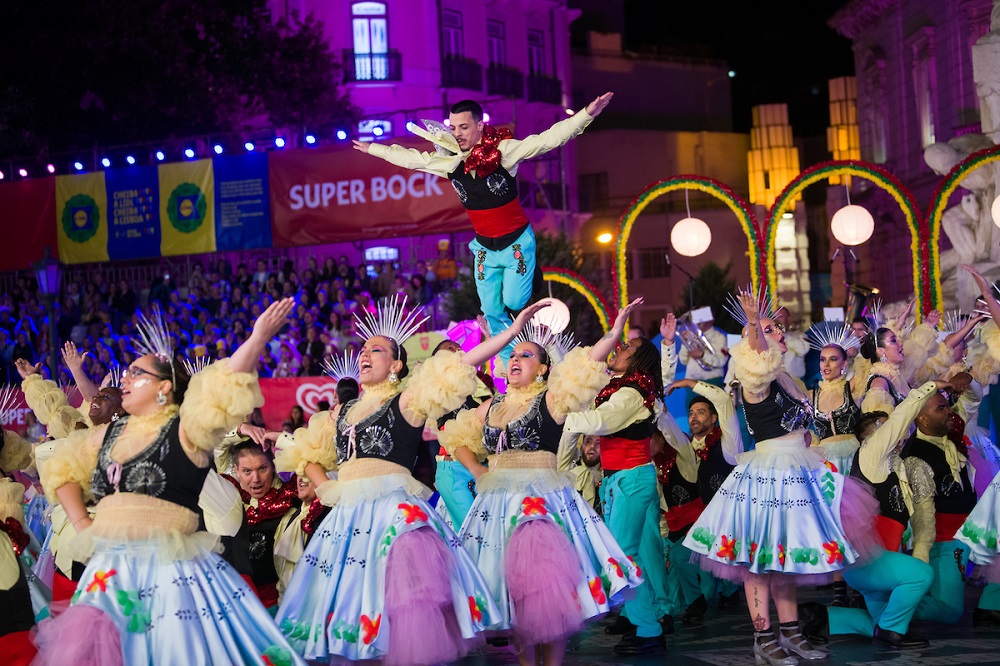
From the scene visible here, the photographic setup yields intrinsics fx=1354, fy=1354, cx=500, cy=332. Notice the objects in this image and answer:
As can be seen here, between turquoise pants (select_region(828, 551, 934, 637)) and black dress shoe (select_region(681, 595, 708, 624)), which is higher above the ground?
turquoise pants (select_region(828, 551, 934, 637))

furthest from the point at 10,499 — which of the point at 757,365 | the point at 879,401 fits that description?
the point at 879,401

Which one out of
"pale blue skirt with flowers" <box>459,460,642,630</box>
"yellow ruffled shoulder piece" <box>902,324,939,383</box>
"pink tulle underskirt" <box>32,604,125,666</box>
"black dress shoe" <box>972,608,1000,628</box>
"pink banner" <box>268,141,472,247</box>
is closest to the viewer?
"pink tulle underskirt" <box>32,604,125,666</box>

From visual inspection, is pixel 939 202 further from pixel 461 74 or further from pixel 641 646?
pixel 461 74

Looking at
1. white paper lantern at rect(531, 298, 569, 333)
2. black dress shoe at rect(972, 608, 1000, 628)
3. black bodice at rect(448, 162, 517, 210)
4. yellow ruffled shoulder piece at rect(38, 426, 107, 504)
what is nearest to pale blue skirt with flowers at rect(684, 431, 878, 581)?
black dress shoe at rect(972, 608, 1000, 628)

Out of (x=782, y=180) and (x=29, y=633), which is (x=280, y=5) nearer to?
(x=782, y=180)

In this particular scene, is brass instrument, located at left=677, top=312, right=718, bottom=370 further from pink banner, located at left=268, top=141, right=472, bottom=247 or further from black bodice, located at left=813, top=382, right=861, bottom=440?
pink banner, located at left=268, top=141, right=472, bottom=247

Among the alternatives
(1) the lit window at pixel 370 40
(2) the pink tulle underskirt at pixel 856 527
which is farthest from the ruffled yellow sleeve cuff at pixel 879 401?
(1) the lit window at pixel 370 40

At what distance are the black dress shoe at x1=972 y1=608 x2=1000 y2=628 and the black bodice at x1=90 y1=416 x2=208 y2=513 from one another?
5.06 metres

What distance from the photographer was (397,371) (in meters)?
6.40

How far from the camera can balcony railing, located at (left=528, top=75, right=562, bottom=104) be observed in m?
32.5

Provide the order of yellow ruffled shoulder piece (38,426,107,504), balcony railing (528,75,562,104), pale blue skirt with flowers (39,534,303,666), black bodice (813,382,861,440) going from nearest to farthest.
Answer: pale blue skirt with flowers (39,534,303,666) < yellow ruffled shoulder piece (38,426,107,504) < black bodice (813,382,861,440) < balcony railing (528,75,562,104)

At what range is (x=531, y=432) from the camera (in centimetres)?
649

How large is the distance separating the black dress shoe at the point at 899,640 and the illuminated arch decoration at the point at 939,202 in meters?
5.93

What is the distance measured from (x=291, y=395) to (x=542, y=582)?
8832 millimetres
